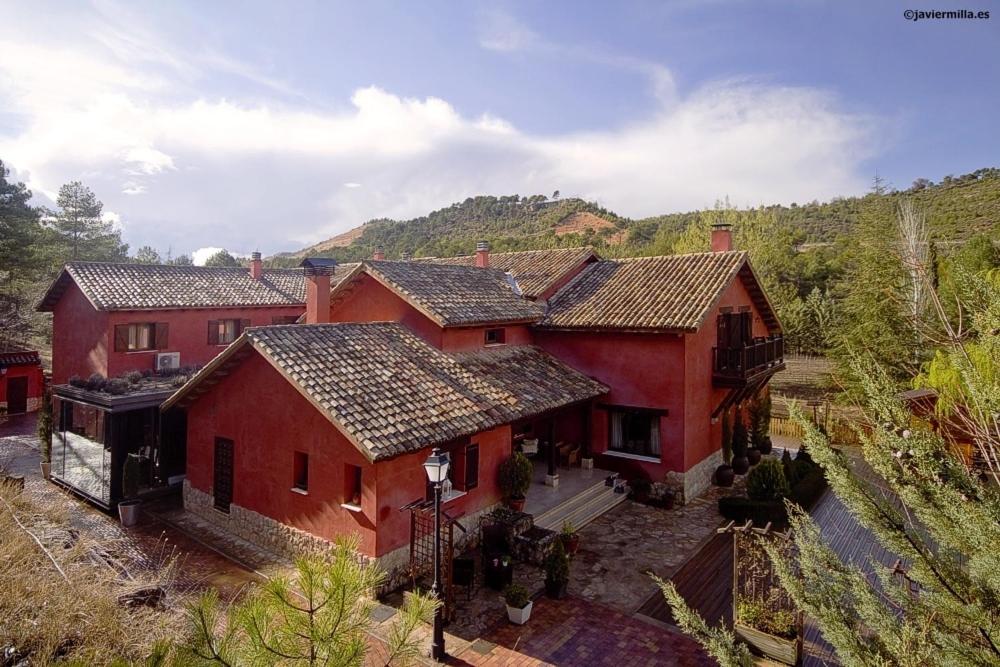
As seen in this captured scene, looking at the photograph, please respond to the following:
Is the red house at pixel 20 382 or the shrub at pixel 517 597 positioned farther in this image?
the red house at pixel 20 382

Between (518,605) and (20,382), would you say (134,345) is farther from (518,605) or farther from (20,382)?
(518,605)

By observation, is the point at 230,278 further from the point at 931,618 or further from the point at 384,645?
the point at 931,618

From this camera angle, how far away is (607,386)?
17.6m

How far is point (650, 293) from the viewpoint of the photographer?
18438 millimetres

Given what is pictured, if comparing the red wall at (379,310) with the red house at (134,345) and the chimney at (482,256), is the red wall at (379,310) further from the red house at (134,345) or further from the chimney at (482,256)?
the chimney at (482,256)

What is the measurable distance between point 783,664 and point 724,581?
2.73 meters

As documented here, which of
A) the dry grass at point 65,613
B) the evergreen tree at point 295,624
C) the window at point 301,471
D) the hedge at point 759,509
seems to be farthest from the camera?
the hedge at point 759,509

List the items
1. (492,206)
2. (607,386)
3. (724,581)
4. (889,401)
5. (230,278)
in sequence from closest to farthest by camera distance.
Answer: (889,401) → (724,581) → (607,386) → (230,278) → (492,206)

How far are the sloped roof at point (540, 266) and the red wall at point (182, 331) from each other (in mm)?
11604

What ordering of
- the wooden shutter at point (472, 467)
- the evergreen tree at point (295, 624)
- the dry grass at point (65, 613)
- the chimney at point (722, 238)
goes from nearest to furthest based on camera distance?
the evergreen tree at point (295, 624) → the dry grass at point (65, 613) → the wooden shutter at point (472, 467) → the chimney at point (722, 238)

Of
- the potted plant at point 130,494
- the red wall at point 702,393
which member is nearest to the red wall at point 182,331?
the potted plant at point 130,494

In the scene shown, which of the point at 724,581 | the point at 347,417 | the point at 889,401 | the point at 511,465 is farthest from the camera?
the point at 511,465

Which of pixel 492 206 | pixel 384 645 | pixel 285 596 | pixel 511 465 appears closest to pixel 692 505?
pixel 511 465

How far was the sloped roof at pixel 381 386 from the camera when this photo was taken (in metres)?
10.9
